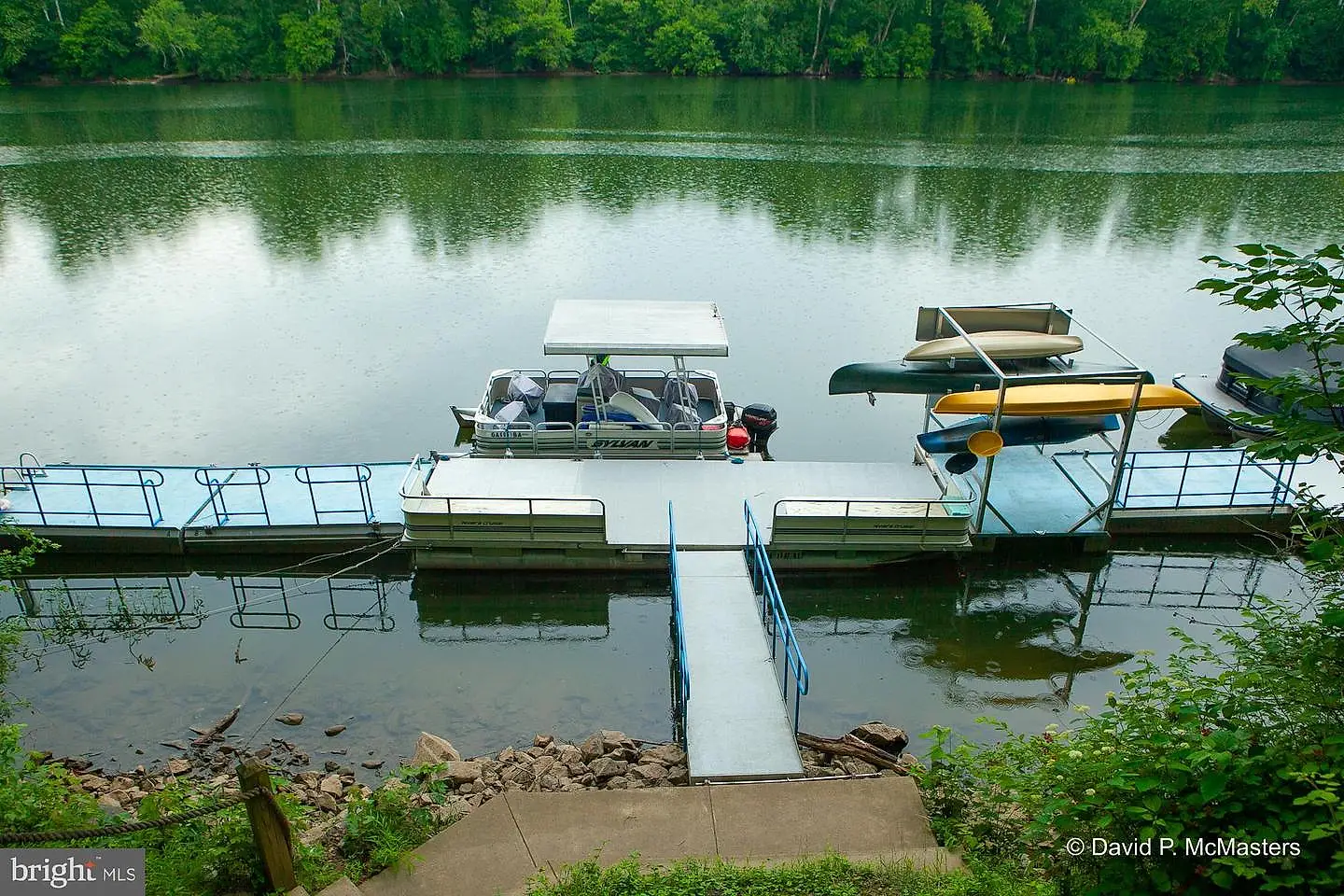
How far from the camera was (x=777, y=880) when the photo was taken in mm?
6445

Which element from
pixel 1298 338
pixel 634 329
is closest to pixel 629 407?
pixel 634 329

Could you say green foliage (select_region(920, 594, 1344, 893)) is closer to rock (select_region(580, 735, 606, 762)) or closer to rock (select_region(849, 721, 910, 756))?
rock (select_region(849, 721, 910, 756))

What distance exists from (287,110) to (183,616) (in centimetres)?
5817

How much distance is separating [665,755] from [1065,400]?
315 inches

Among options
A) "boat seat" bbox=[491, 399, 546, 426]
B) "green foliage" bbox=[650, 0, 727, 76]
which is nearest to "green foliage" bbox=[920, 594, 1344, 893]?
"boat seat" bbox=[491, 399, 546, 426]

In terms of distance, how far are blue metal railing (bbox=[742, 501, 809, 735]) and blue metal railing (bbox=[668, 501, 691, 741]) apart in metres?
1.12

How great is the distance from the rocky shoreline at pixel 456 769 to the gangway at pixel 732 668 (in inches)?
15.0

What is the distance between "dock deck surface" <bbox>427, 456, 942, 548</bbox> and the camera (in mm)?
13727

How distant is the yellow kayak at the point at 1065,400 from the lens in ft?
42.9

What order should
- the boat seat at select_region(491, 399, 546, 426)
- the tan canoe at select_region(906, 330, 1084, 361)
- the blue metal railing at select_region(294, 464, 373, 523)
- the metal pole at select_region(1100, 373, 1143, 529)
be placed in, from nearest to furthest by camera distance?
the metal pole at select_region(1100, 373, 1143, 529), the blue metal railing at select_region(294, 464, 373, 523), the tan canoe at select_region(906, 330, 1084, 361), the boat seat at select_region(491, 399, 546, 426)

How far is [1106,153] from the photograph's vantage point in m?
48.0

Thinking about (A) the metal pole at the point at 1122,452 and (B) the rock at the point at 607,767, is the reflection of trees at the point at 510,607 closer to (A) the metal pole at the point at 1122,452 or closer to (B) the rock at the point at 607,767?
(B) the rock at the point at 607,767

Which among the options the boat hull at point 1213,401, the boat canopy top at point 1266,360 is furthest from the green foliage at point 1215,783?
the boat canopy top at point 1266,360

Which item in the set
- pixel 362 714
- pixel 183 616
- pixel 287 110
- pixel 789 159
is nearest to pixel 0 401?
pixel 183 616
